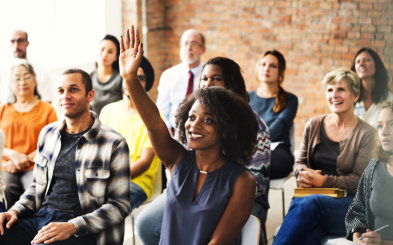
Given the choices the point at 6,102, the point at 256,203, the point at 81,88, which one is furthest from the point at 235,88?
the point at 6,102

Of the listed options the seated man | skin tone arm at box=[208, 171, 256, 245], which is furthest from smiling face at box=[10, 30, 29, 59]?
skin tone arm at box=[208, 171, 256, 245]

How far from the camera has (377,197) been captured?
281 centimetres

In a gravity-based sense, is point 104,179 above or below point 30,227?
above

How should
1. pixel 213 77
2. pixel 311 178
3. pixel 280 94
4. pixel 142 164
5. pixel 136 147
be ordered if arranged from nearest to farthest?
pixel 213 77
pixel 311 178
pixel 142 164
pixel 136 147
pixel 280 94

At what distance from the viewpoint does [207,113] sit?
7.92 feet

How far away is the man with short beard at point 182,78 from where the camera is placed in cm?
491

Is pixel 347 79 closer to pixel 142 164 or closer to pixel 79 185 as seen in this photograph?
pixel 142 164

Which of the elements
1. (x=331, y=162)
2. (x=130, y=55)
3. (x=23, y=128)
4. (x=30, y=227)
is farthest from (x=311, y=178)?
(x=23, y=128)

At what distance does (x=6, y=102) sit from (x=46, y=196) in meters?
1.24

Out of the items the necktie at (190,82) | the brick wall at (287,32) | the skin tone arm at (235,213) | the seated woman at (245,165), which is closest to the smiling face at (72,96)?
the seated woman at (245,165)

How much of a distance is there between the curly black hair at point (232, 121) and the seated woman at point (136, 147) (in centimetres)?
121

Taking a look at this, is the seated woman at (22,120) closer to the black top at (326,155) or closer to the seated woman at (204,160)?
the seated woman at (204,160)

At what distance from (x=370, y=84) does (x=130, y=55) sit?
245 cm

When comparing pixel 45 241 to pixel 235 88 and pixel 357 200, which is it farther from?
pixel 357 200
